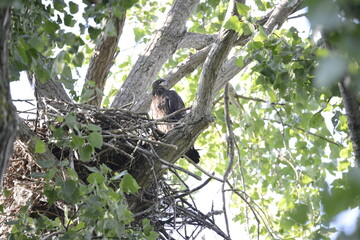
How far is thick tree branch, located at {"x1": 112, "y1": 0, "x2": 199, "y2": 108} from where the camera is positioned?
14.4 ft

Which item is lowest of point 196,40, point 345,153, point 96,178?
point 96,178

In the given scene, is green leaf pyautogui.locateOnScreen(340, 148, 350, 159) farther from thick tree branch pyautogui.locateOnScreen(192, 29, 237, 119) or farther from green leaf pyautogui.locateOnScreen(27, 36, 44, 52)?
green leaf pyautogui.locateOnScreen(27, 36, 44, 52)

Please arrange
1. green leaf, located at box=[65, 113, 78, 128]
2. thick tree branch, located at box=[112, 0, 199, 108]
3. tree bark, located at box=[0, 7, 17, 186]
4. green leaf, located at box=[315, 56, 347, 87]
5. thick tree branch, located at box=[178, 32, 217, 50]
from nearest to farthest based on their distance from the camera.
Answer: green leaf, located at box=[315, 56, 347, 87] → tree bark, located at box=[0, 7, 17, 186] → green leaf, located at box=[65, 113, 78, 128] → thick tree branch, located at box=[112, 0, 199, 108] → thick tree branch, located at box=[178, 32, 217, 50]

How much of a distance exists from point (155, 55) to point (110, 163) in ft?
4.23

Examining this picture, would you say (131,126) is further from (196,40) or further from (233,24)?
(196,40)

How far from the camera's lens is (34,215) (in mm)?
3426

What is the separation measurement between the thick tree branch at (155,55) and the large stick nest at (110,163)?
620 millimetres

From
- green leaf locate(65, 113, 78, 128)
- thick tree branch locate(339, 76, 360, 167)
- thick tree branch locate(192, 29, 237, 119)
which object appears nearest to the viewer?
thick tree branch locate(339, 76, 360, 167)

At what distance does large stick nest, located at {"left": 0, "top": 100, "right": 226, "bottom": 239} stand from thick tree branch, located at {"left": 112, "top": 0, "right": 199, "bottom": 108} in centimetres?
62

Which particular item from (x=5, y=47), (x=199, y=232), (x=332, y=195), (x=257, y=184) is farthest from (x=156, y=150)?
(x=257, y=184)

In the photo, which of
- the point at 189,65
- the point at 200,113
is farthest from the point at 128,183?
the point at 189,65

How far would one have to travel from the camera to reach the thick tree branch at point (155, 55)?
14.4ft

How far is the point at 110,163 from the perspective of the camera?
359 cm

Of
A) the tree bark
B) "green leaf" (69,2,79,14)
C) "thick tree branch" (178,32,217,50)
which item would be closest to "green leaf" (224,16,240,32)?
"green leaf" (69,2,79,14)
